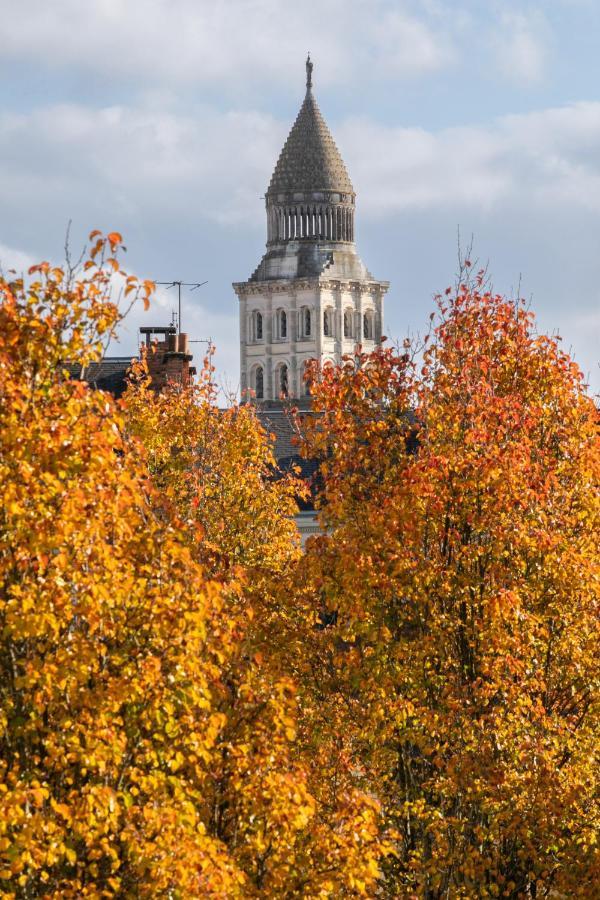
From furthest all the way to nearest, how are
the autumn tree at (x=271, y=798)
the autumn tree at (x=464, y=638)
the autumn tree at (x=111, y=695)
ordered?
the autumn tree at (x=464, y=638) → the autumn tree at (x=271, y=798) → the autumn tree at (x=111, y=695)

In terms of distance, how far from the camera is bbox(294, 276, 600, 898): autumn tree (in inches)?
972

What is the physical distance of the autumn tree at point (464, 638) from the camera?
972 inches

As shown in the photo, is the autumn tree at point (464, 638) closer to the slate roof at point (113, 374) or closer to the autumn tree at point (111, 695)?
the autumn tree at point (111, 695)

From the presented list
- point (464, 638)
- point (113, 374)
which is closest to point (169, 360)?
point (113, 374)

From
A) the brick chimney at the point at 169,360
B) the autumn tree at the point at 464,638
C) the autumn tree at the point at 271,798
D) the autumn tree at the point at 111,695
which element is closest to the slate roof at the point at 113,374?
the brick chimney at the point at 169,360

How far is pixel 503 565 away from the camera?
1048 inches

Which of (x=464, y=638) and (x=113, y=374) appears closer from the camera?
(x=464, y=638)

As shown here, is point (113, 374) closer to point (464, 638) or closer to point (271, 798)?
point (464, 638)

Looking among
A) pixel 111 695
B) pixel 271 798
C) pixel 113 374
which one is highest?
pixel 113 374

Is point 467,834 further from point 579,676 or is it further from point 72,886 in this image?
point 72,886

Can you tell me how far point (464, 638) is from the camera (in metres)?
26.5

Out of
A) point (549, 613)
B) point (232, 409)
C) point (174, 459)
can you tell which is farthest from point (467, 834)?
point (232, 409)

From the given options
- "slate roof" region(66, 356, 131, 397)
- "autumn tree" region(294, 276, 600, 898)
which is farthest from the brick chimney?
"autumn tree" region(294, 276, 600, 898)

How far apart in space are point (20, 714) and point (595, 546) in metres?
11.6
